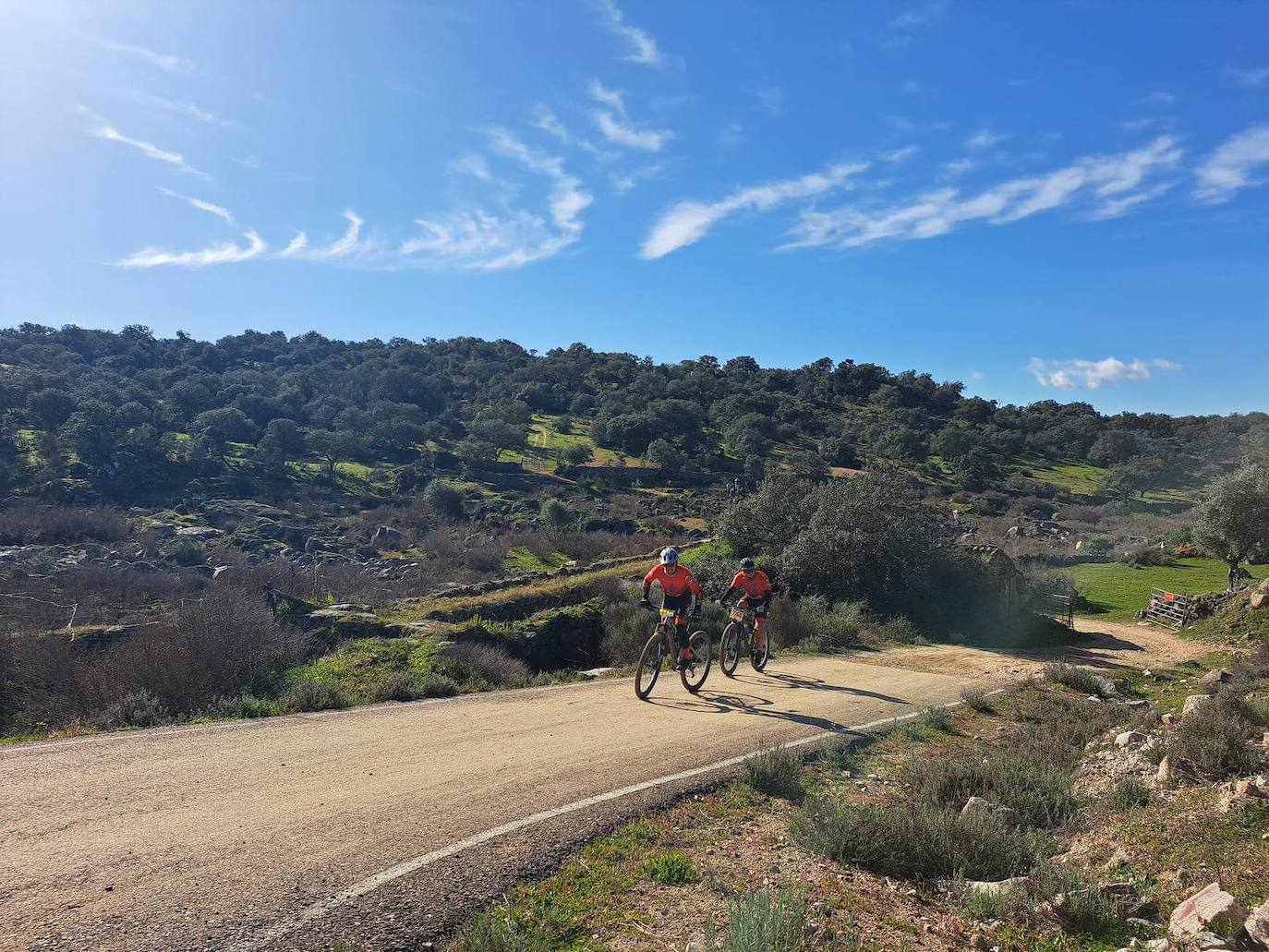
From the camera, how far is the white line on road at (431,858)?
3793 mm

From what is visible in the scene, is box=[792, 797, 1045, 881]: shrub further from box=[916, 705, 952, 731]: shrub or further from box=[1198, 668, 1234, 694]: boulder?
box=[1198, 668, 1234, 694]: boulder

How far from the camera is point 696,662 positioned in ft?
34.3

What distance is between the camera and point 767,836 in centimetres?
573

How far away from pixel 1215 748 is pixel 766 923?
552cm

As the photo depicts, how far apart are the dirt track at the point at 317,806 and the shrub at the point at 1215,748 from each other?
3.59 metres

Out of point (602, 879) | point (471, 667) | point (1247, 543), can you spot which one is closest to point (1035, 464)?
point (1247, 543)

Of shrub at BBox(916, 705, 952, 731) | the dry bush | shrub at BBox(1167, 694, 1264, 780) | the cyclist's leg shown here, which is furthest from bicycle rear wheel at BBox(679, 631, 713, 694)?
the dry bush

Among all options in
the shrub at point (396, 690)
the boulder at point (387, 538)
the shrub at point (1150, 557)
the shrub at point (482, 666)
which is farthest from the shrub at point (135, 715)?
the shrub at point (1150, 557)

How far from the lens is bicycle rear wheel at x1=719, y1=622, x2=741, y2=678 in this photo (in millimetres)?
11969

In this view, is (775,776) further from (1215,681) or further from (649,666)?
(1215,681)

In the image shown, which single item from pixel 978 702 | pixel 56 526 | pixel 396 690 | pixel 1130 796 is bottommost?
pixel 978 702

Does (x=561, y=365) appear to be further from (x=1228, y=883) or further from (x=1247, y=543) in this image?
(x=1228, y=883)

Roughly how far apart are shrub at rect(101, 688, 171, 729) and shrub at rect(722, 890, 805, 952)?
707 centimetres

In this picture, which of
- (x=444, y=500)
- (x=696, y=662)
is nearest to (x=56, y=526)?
(x=444, y=500)
